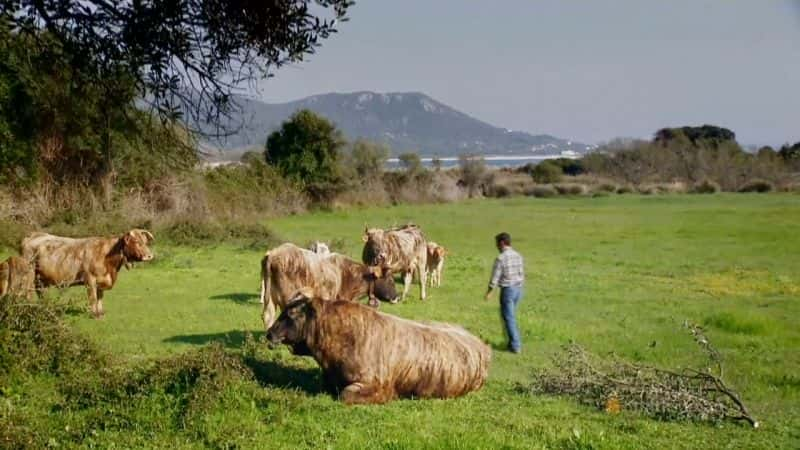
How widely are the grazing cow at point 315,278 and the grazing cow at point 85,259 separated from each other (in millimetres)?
4046

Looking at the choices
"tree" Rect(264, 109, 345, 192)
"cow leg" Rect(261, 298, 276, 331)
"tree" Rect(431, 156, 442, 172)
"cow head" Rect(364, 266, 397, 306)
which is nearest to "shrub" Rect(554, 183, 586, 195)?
"tree" Rect(431, 156, 442, 172)

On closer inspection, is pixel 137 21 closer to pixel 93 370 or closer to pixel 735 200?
pixel 93 370

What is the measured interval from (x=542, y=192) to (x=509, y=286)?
6784 cm

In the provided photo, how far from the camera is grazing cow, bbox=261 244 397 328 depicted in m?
15.0

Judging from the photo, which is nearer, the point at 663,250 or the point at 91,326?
the point at 91,326

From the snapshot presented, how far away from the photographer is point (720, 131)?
12469cm

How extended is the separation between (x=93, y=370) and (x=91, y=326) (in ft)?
18.1

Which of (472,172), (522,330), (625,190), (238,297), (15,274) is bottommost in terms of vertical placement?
(522,330)

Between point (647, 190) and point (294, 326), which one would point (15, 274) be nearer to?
point (294, 326)

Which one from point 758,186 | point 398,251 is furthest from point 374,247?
point 758,186

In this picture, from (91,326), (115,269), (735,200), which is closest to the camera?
(91,326)

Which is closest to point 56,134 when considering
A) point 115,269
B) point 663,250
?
point 115,269

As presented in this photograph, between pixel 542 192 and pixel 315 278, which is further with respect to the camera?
pixel 542 192

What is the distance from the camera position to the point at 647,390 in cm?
1088
